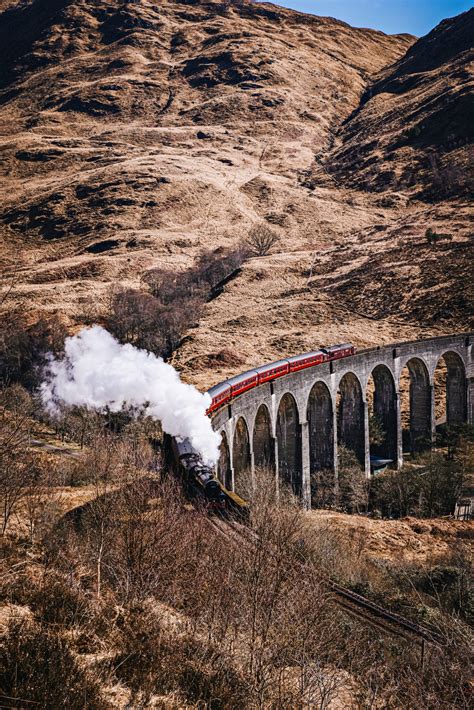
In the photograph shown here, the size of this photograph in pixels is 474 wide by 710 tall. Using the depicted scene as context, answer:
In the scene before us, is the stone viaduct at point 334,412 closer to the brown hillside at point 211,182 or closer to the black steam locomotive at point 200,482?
the black steam locomotive at point 200,482

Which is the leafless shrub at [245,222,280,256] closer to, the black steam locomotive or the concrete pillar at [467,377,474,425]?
the concrete pillar at [467,377,474,425]

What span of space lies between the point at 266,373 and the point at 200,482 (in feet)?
44.0

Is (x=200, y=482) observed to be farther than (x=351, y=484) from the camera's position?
No

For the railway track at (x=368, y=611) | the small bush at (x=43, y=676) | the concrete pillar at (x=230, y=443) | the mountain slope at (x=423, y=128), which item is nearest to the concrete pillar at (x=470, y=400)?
the concrete pillar at (x=230, y=443)

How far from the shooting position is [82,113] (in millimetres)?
143375

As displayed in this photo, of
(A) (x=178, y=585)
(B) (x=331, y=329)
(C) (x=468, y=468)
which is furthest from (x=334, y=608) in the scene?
(B) (x=331, y=329)

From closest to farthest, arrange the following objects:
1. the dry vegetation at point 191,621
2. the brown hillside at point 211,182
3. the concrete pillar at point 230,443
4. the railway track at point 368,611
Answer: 1. the dry vegetation at point 191,621
2. the railway track at point 368,611
3. the concrete pillar at point 230,443
4. the brown hillside at point 211,182

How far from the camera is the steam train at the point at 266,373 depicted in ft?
82.4

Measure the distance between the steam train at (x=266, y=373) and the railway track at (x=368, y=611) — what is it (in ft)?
32.2

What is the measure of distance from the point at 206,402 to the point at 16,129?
459 ft

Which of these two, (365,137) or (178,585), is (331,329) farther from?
(365,137)

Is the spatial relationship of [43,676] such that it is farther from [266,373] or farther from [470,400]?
[470,400]

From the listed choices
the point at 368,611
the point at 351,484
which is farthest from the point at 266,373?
the point at 368,611

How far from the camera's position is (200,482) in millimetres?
17297
